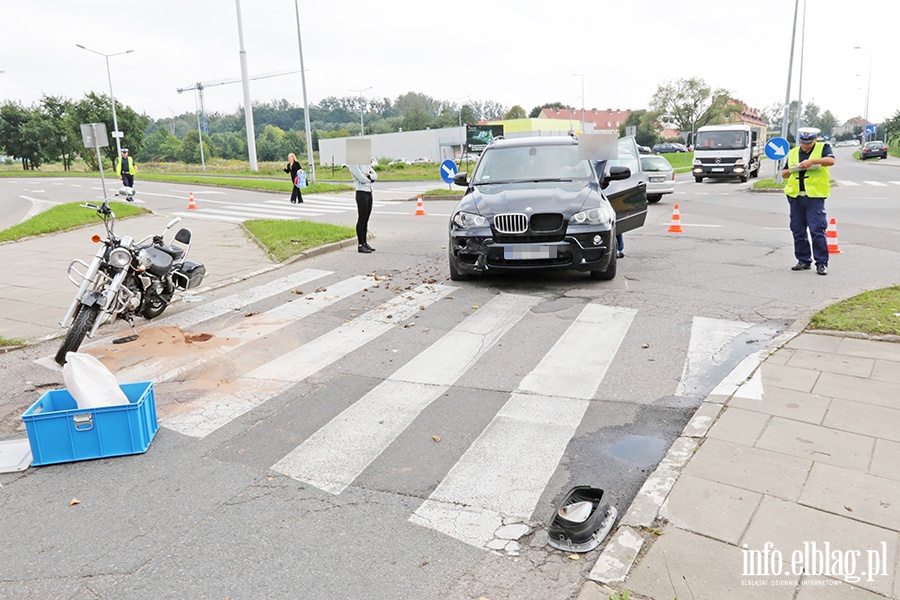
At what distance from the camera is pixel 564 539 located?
3361mm

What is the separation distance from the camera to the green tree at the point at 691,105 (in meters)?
102

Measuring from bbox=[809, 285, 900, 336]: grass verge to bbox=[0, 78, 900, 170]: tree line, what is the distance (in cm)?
5058

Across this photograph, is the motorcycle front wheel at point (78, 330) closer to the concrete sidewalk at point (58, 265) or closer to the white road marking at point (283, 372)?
the concrete sidewalk at point (58, 265)

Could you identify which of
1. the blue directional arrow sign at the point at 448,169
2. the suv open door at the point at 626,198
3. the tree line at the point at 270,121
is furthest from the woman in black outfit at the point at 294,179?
the tree line at the point at 270,121

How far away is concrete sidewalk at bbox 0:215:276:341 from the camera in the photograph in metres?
8.25

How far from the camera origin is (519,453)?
4.38 metres

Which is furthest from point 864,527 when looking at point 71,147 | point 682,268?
point 71,147

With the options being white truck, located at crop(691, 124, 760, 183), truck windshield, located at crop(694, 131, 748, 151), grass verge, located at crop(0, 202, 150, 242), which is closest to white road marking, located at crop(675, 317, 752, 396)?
grass verge, located at crop(0, 202, 150, 242)

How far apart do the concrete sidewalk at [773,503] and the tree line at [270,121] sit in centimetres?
5404

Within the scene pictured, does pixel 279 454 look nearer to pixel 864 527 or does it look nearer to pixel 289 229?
pixel 864 527

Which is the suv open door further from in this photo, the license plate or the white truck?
the white truck

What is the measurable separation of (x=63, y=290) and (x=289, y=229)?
18.2 feet

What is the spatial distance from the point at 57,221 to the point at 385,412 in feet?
52.8

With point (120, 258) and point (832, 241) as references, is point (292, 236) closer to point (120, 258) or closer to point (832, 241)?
point (120, 258)
